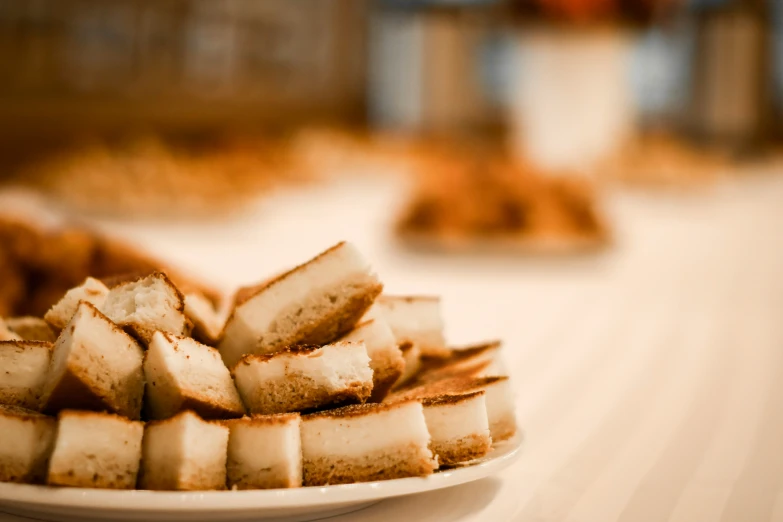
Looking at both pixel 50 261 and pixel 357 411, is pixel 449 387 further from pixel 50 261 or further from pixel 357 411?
pixel 50 261

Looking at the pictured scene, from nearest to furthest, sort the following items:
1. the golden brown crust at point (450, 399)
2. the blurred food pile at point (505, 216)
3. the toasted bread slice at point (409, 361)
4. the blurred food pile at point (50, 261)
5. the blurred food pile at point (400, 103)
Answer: the golden brown crust at point (450, 399) → the toasted bread slice at point (409, 361) → the blurred food pile at point (50, 261) → the blurred food pile at point (505, 216) → the blurred food pile at point (400, 103)

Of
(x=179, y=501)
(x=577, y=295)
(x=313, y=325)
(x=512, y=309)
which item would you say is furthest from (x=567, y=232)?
(x=179, y=501)

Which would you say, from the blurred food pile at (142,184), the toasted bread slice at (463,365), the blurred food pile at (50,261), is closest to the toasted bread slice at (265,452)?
the toasted bread slice at (463,365)

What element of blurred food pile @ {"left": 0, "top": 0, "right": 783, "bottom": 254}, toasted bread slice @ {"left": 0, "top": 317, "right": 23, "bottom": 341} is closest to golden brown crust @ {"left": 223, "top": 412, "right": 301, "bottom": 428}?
toasted bread slice @ {"left": 0, "top": 317, "right": 23, "bottom": 341}

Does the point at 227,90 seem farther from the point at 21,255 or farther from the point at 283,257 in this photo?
the point at 21,255

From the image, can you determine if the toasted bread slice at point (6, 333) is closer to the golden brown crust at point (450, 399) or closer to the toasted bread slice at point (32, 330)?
the toasted bread slice at point (32, 330)

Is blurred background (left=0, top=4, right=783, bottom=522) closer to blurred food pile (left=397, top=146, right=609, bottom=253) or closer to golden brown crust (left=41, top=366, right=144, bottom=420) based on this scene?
blurred food pile (left=397, top=146, right=609, bottom=253)

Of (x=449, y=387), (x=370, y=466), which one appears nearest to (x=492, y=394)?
(x=449, y=387)
